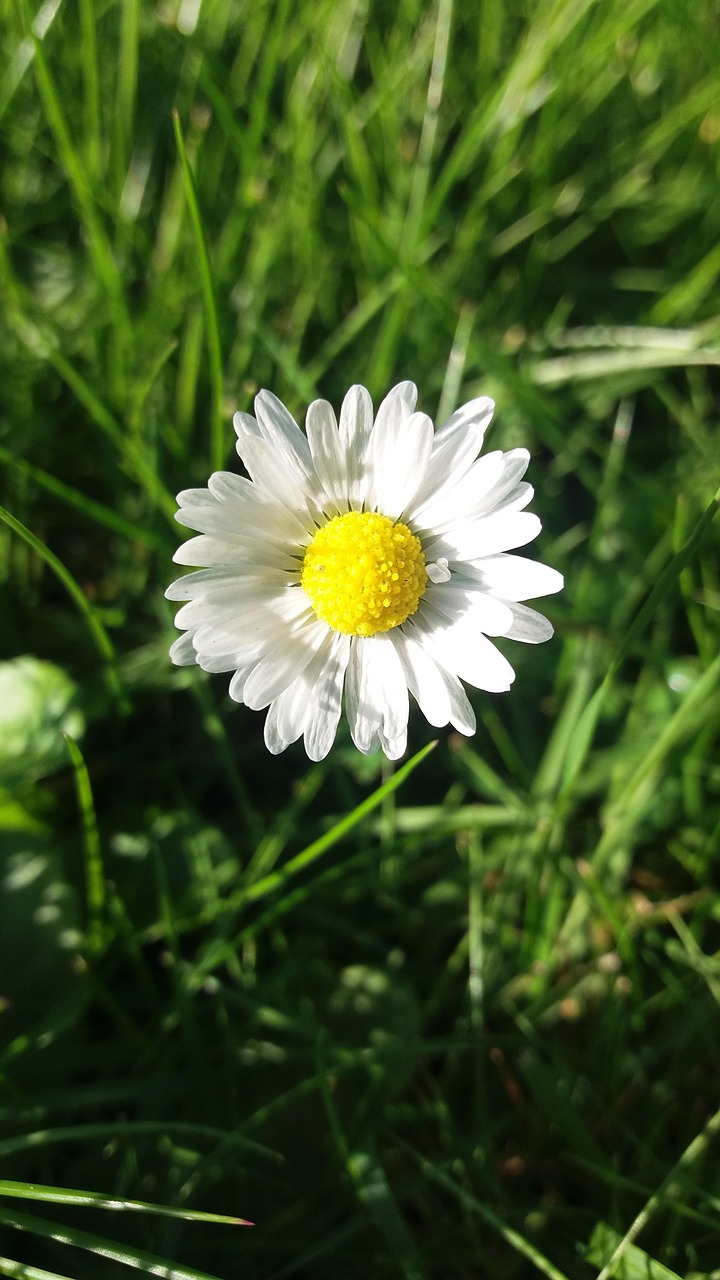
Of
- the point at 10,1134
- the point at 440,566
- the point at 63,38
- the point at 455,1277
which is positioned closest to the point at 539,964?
the point at 455,1277

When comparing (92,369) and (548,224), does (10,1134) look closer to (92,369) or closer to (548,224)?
(92,369)

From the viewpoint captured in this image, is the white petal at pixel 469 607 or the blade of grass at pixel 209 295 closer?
the white petal at pixel 469 607

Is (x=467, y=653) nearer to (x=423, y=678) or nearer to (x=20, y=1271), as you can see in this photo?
(x=423, y=678)

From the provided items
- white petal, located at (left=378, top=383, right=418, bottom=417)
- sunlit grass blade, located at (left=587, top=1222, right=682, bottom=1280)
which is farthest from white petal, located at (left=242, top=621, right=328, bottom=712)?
sunlit grass blade, located at (left=587, top=1222, right=682, bottom=1280)

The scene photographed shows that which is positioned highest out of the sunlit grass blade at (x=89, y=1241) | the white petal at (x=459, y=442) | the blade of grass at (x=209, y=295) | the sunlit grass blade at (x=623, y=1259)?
the blade of grass at (x=209, y=295)

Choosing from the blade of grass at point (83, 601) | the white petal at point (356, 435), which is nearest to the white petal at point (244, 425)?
the white petal at point (356, 435)

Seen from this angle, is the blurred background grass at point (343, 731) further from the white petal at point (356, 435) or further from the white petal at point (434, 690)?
the white petal at point (356, 435)

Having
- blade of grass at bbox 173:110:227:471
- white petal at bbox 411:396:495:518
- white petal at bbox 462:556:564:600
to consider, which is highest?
blade of grass at bbox 173:110:227:471

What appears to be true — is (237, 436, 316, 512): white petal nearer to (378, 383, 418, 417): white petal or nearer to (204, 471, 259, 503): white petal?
(204, 471, 259, 503): white petal
